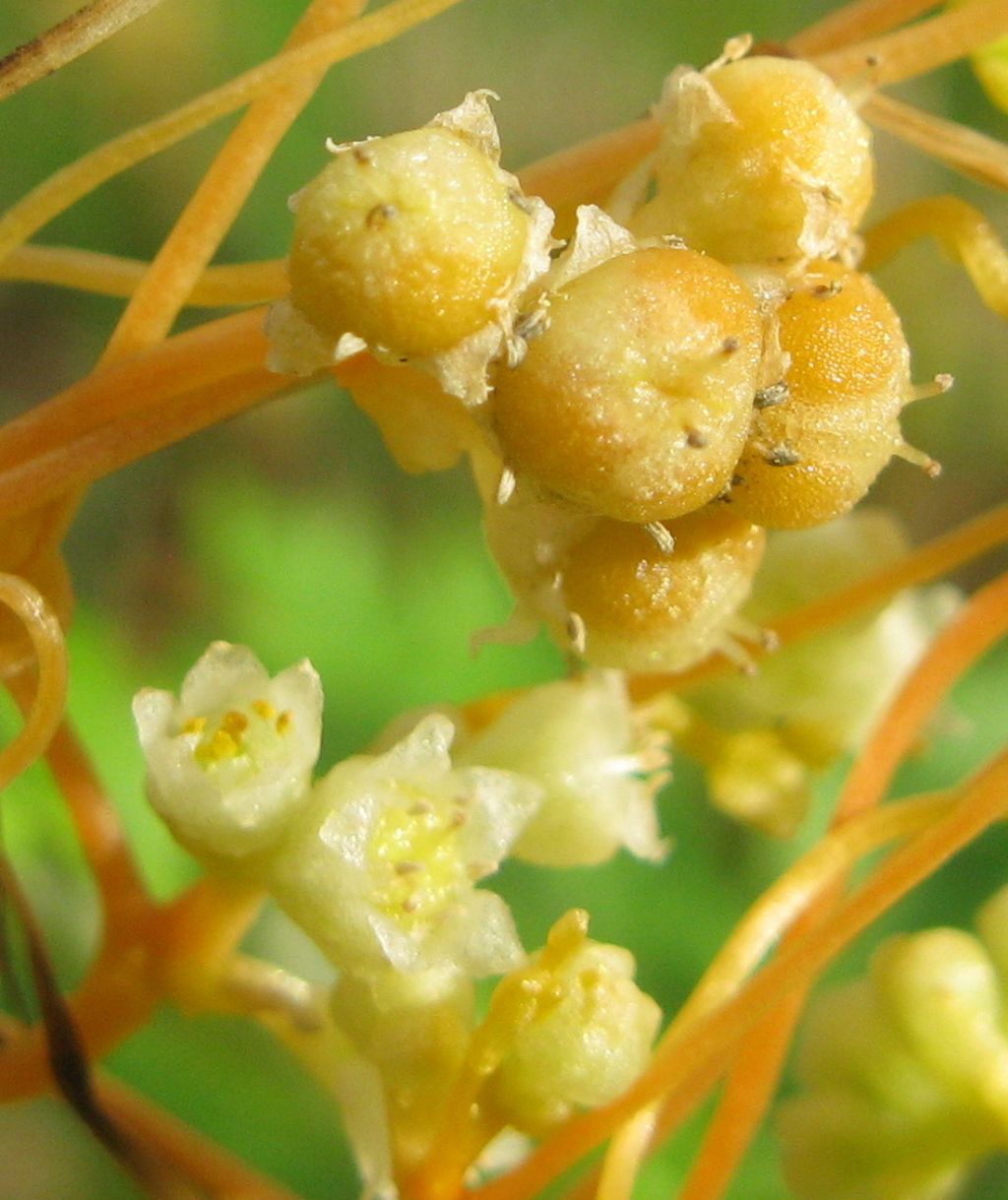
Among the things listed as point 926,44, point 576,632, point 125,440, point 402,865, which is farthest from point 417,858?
point 926,44

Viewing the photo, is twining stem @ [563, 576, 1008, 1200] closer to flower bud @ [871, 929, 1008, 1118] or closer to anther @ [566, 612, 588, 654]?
flower bud @ [871, 929, 1008, 1118]

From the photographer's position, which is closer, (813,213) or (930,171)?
(813,213)

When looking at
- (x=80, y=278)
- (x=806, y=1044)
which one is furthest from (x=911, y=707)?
(x=80, y=278)

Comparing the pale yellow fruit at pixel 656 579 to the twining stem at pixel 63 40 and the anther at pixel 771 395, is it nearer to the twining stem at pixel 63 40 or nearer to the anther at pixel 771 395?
the anther at pixel 771 395

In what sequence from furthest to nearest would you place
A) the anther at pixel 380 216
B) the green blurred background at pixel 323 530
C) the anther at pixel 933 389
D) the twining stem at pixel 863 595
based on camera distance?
the green blurred background at pixel 323 530 → the twining stem at pixel 863 595 → the anther at pixel 933 389 → the anther at pixel 380 216

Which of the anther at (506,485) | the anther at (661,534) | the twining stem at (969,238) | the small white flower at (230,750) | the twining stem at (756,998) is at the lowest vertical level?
the twining stem at (756,998)

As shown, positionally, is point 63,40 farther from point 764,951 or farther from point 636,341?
point 764,951

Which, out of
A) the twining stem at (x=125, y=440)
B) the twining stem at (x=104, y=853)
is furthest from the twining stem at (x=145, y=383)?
the twining stem at (x=104, y=853)

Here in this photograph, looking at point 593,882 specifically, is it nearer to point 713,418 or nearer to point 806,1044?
point 806,1044
